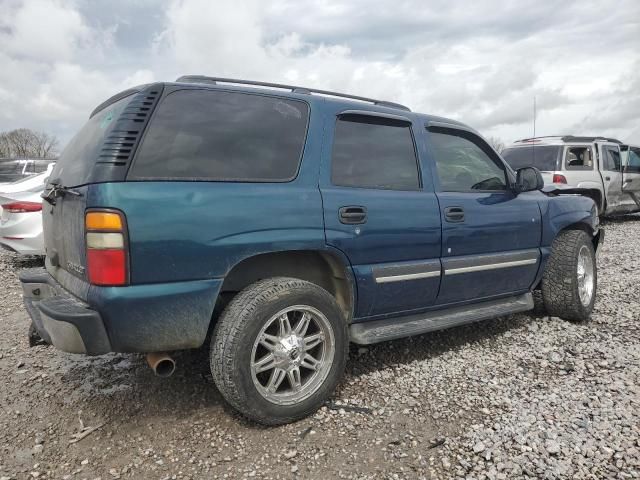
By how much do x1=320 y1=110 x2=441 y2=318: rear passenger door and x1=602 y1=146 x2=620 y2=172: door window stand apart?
8929 mm

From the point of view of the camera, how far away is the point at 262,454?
94.3 inches

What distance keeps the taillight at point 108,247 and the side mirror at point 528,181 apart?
2962 millimetres

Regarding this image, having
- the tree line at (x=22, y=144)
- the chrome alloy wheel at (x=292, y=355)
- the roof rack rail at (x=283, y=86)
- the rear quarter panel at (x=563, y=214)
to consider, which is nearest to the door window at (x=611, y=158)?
the rear quarter panel at (x=563, y=214)

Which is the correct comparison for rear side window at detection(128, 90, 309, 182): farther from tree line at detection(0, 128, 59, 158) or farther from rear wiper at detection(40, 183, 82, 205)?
tree line at detection(0, 128, 59, 158)

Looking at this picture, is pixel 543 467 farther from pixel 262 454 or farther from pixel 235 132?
pixel 235 132

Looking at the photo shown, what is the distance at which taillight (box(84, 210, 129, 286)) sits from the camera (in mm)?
2195

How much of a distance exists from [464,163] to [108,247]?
2.58 m

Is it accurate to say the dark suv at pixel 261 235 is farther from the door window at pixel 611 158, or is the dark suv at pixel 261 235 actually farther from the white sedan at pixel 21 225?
the door window at pixel 611 158

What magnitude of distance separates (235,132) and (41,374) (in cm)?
222

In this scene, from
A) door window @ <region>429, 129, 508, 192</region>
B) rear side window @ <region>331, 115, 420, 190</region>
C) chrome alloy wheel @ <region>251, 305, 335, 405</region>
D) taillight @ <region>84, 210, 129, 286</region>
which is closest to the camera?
taillight @ <region>84, 210, 129, 286</region>

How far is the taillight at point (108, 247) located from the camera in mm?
2195

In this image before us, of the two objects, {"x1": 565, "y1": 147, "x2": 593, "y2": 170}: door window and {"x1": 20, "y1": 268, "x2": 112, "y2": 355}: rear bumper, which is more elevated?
{"x1": 565, "y1": 147, "x2": 593, "y2": 170}: door window

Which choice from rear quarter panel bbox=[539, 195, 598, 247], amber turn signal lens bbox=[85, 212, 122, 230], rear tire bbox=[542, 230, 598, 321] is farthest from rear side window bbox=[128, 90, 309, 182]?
rear tire bbox=[542, 230, 598, 321]

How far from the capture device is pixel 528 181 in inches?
152
